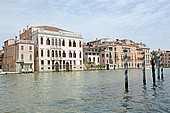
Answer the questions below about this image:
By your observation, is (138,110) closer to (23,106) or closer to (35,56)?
(23,106)

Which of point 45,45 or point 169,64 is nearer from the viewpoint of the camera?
point 45,45

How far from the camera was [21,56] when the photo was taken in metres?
47.9

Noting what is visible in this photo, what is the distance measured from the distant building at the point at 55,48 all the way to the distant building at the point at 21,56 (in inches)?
82.3

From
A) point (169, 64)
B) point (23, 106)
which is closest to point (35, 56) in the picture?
point (23, 106)

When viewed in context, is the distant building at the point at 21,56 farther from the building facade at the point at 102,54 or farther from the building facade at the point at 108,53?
the building facade at the point at 102,54

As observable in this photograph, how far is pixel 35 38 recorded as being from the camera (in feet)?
171

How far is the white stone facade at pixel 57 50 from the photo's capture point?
51.4 m

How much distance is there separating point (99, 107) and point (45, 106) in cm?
196

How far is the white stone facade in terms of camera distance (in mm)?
51406

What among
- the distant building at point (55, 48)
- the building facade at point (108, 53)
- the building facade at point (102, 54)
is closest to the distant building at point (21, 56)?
the distant building at point (55, 48)

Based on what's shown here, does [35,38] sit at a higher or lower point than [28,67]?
higher

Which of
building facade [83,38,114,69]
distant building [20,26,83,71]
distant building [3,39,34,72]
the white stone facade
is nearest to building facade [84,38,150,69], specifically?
building facade [83,38,114,69]

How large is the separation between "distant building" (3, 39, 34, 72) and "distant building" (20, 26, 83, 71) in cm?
209

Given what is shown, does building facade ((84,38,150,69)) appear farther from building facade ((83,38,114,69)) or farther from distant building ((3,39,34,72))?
distant building ((3,39,34,72))
